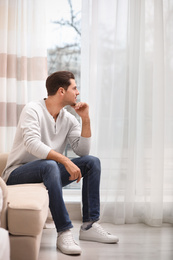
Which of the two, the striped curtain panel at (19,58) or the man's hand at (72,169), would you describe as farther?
the striped curtain panel at (19,58)

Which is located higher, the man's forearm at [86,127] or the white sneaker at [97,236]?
the man's forearm at [86,127]

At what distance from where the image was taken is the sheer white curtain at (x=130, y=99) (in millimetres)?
3082

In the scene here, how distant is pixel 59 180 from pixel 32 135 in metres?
0.34

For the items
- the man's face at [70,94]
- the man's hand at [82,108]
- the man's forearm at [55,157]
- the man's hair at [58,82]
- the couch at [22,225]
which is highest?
the man's hair at [58,82]

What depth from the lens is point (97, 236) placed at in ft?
8.41

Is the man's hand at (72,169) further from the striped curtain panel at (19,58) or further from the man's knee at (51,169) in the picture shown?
the striped curtain panel at (19,58)

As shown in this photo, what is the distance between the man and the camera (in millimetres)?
2332

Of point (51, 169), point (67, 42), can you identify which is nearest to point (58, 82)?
point (51, 169)

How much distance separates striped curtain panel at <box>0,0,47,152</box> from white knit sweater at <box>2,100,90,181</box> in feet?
1.59

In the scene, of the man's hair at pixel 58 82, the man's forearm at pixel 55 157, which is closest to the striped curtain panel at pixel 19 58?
the man's hair at pixel 58 82

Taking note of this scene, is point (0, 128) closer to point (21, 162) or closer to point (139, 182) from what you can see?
point (21, 162)

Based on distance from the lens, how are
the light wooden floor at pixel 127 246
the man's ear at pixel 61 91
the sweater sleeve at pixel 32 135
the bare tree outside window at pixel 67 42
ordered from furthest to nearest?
the bare tree outside window at pixel 67 42
the man's ear at pixel 61 91
the sweater sleeve at pixel 32 135
the light wooden floor at pixel 127 246

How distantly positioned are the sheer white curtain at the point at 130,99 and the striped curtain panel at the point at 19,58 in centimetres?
35

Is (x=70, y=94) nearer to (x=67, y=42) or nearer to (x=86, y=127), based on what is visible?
(x=86, y=127)
